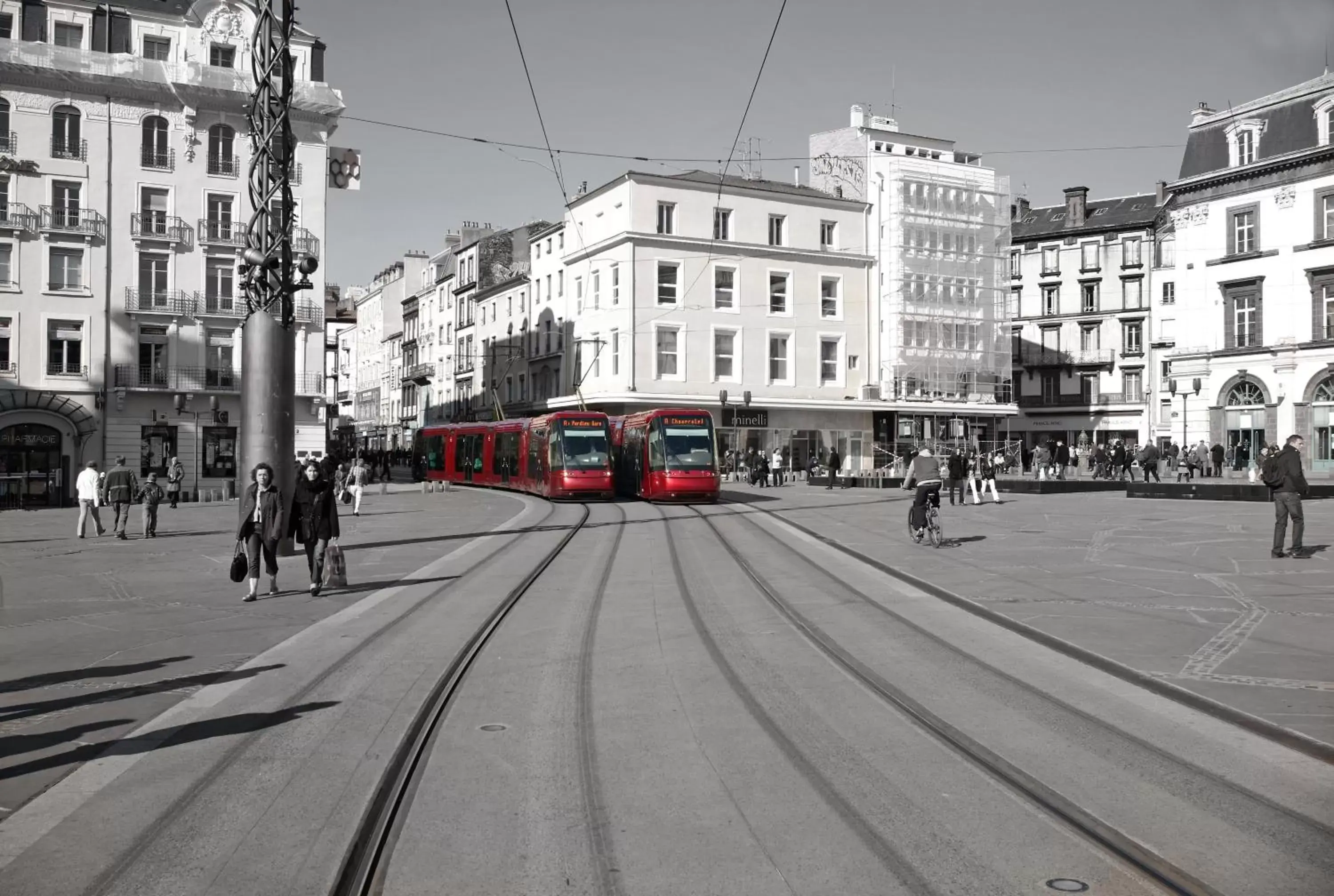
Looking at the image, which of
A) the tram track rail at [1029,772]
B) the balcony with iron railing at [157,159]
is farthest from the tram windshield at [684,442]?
the balcony with iron railing at [157,159]

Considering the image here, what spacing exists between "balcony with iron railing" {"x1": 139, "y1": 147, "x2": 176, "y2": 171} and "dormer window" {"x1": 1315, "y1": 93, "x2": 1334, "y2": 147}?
145ft

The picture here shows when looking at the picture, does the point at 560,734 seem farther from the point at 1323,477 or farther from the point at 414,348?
the point at 414,348

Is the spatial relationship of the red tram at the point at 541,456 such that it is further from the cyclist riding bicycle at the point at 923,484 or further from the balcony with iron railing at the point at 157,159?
the cyclist riding bicycle at the point at 923,484

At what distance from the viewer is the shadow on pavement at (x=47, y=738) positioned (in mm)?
7234

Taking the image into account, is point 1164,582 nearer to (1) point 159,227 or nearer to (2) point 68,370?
(2) point 68,370

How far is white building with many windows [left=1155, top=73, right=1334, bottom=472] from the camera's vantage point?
48.9 m

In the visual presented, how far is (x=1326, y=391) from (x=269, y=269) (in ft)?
144

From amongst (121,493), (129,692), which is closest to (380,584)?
(129,692)

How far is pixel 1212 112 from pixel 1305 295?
1572 centimetres

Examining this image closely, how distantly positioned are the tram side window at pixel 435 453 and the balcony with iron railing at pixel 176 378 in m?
10.8

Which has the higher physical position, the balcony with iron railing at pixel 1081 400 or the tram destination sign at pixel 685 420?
the balcony with iron railing at pixel 1081 400

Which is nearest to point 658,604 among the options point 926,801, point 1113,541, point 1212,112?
point 926,801

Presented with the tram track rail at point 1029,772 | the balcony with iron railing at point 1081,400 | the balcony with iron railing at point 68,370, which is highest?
the balcony with iron railing at point 1081,400

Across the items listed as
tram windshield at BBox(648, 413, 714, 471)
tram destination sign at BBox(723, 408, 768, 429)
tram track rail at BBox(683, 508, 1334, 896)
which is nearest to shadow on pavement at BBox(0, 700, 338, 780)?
tram track rail at BBox(683, 508, 1334, 896)
